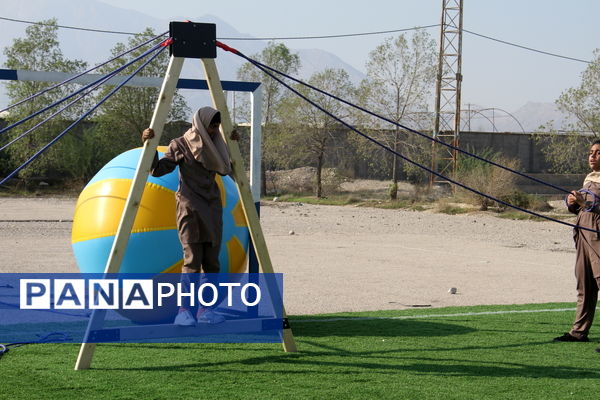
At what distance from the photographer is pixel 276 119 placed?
3931cm

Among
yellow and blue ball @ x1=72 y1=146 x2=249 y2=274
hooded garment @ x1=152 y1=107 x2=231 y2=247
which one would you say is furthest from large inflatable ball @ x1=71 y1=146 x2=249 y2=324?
hooded garment @ x1=152 y1=107 x2=231 y2=247

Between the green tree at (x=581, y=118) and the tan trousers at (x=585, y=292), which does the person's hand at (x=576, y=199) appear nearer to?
the tan trousers at (x=585, y=292)

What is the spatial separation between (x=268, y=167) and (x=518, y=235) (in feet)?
71.7

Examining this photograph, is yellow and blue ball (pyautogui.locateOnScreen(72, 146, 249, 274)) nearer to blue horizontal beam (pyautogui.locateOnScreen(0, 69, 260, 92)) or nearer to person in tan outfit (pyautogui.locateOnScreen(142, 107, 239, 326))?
person in tan outfit (pyautogui.locateOnScreen(142, 107, 239, 326))

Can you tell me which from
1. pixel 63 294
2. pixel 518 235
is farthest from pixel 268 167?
pixel 63 294

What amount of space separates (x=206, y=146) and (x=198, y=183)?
36 cm

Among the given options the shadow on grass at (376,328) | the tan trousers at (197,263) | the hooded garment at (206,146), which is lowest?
the shadow on grass at (376,328)

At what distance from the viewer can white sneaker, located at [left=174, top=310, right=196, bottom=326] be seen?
7.01 metres

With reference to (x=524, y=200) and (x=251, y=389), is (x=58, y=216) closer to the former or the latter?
(x=524, y=200)

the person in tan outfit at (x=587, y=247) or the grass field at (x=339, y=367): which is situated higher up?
the person in tan outfit at (x=587, y=247)

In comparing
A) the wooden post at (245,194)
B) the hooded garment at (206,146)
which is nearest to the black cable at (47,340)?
the wooden post at (245,194)

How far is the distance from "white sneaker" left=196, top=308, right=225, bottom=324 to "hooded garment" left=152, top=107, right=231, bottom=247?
1.93 ft

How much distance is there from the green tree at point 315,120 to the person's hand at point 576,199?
2955 cm

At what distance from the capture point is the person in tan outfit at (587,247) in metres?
7.93
